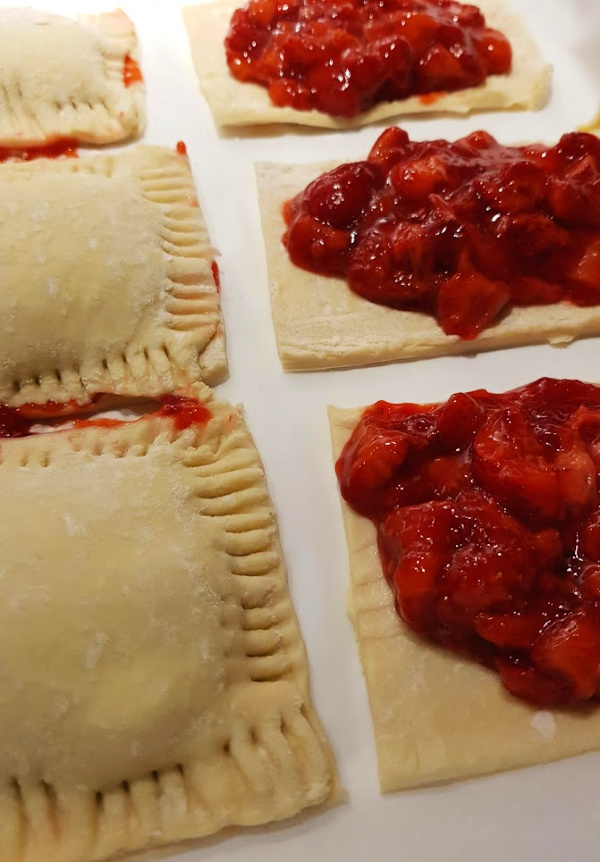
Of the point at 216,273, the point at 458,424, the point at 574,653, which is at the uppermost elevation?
Result: the point at 216,273

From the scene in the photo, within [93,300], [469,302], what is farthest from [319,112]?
[93,300]

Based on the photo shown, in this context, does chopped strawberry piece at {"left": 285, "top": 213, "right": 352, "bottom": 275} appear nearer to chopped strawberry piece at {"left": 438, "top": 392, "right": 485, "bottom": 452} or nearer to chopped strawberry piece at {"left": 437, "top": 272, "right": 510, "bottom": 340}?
chopped strawberry piece at {"left": 437, "top": 272, "right": 510, "bottom": 340}

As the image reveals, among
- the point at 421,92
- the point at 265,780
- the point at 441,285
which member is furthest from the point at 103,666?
the point at 421,92

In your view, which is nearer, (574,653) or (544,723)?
(574,653)

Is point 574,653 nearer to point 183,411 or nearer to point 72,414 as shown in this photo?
point 183,411

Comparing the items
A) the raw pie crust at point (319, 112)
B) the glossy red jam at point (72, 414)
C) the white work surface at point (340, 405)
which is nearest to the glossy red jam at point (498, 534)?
the white work surface at point (340, 405)

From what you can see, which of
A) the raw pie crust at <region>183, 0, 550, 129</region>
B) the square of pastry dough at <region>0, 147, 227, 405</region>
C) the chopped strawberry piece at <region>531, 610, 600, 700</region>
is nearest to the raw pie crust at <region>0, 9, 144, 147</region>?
the raw pie crust at <region>183, 0, 550, 129</region>
